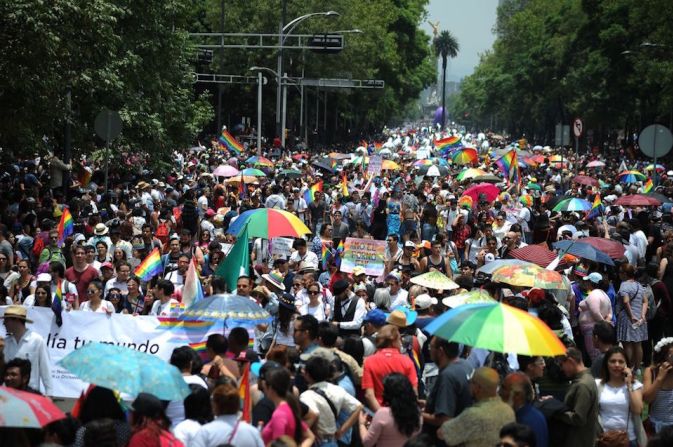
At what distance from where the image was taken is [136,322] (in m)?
11.6

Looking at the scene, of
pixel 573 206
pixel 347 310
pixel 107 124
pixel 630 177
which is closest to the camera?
pixel 347 310

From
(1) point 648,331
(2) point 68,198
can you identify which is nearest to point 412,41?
(2) point 68,198

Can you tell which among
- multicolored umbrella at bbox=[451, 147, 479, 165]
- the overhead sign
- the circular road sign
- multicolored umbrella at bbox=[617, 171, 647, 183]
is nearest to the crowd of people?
the circular road sign

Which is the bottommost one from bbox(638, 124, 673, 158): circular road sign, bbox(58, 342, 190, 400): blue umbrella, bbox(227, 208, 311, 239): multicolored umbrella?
bbox(58, 342, 190, 400): blue umbrella

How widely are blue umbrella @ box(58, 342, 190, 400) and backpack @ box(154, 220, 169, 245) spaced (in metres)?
10.9

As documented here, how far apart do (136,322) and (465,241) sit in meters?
9.84

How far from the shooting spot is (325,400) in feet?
26.4

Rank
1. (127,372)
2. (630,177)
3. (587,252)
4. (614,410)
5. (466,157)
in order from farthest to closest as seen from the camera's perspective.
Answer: (466,157)
(630,177)
(587,252)
(614,410)
(127,372)

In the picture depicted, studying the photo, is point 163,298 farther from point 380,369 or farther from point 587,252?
point 587,252

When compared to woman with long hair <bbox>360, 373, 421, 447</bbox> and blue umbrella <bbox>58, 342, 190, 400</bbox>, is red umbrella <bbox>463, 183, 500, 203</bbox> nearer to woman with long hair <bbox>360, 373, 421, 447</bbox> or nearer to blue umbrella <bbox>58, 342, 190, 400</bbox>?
woman with long hair <bbox>360, 373, 421, 447</bbox>

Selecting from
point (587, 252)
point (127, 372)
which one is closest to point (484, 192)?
point (587, 252)

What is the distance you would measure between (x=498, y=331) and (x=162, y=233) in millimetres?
10974

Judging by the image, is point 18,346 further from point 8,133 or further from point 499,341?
point 8,133

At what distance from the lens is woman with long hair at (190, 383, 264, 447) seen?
6969 mm
